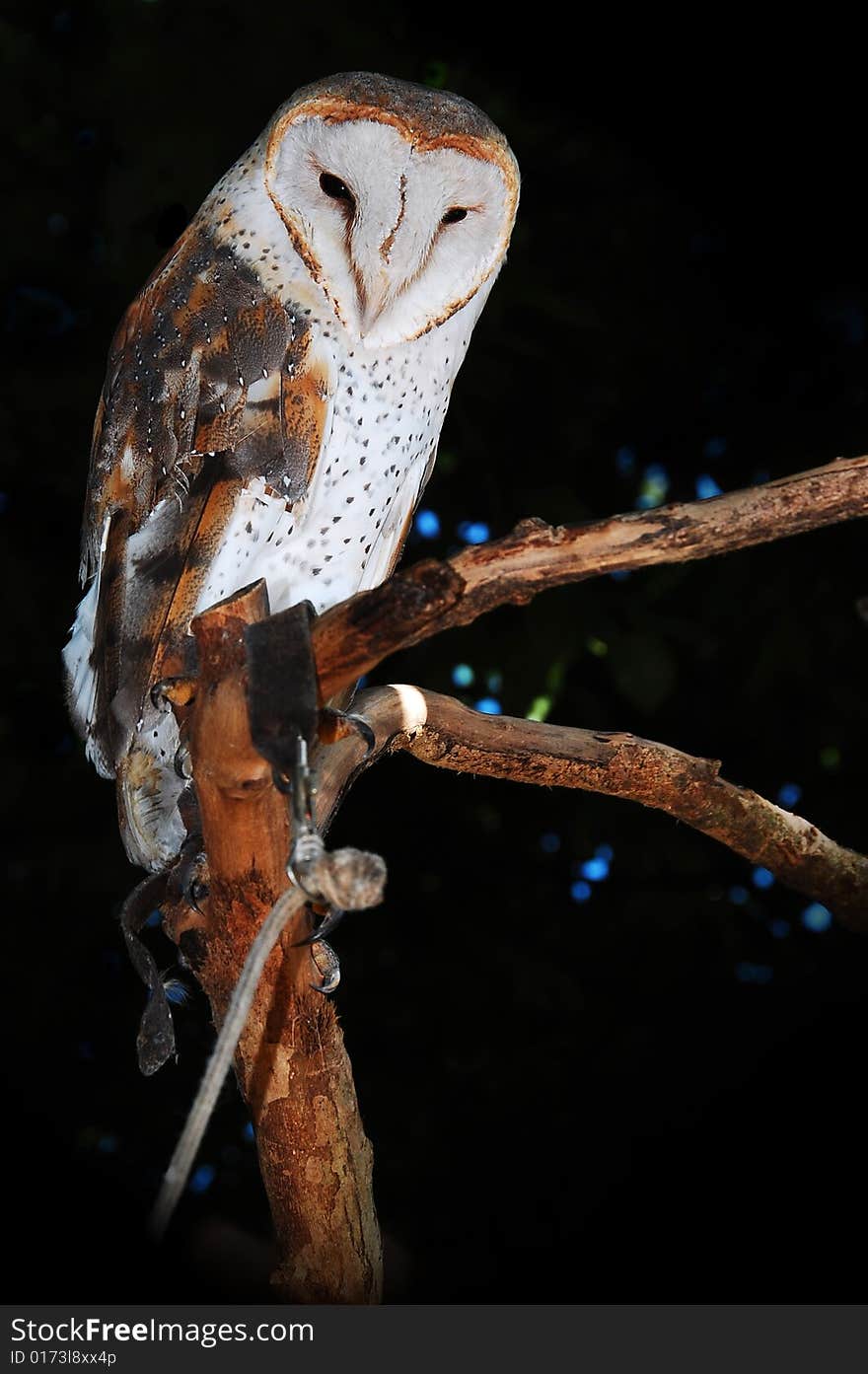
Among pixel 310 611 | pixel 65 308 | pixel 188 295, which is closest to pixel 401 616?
pixel 310 611

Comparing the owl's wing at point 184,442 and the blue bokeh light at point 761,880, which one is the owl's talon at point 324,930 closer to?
the owl's wing at point 184,442

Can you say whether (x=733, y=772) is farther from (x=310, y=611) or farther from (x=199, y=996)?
(x=310, y=611)

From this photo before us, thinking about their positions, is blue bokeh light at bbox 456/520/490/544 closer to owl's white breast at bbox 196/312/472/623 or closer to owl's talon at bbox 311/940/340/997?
owl's white breast at bbox 196/312/472/623

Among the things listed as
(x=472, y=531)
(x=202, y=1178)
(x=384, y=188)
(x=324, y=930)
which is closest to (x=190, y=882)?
(x=324, y=930)

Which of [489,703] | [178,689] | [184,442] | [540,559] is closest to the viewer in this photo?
[540,559]

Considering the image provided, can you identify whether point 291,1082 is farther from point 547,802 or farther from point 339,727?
point 547,802

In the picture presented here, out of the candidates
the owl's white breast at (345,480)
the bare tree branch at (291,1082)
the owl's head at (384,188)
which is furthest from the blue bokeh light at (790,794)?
the bare tree branch at (291,1082)

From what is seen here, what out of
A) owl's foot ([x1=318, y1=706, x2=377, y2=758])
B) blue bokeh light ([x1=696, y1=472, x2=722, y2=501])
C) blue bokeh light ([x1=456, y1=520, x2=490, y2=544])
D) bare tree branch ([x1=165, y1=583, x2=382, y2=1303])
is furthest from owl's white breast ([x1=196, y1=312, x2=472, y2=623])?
blue bokeh light ([x1=696, y1=472, x2=722, y2=501])
